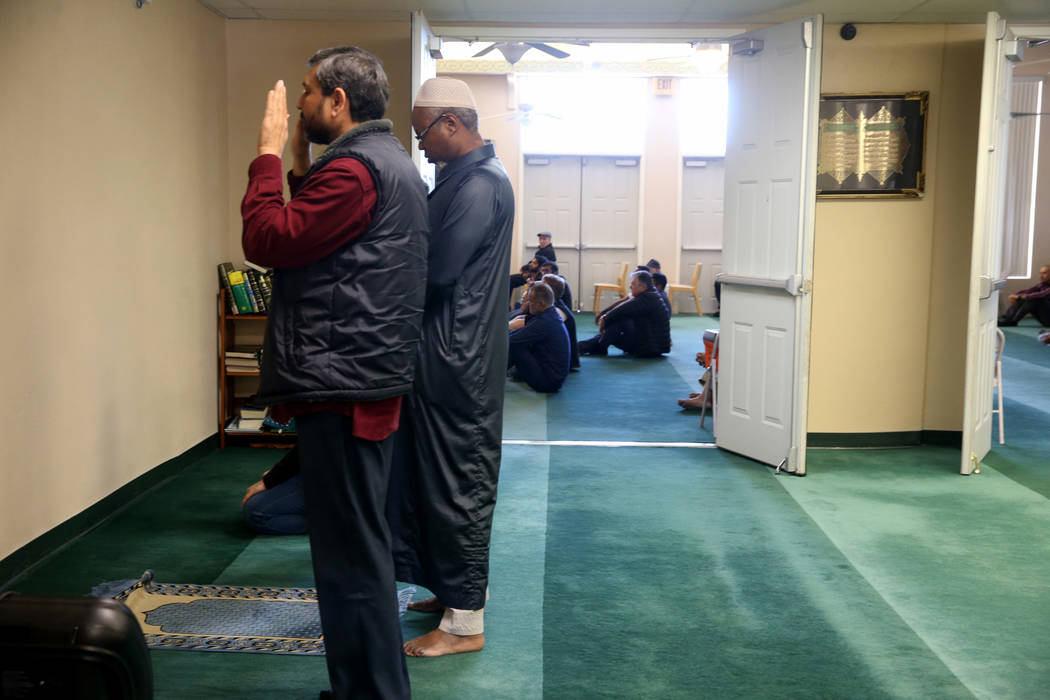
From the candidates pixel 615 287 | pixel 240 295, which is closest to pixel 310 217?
pixel 240 295

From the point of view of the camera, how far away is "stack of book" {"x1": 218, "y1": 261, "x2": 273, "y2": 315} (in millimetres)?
6016

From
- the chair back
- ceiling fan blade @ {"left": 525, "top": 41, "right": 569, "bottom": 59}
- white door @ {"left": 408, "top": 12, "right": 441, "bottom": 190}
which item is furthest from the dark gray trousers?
the chair back

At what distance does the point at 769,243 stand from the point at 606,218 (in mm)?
10262

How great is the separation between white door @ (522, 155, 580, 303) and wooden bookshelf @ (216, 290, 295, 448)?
9.80m

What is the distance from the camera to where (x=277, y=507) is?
14.4ft

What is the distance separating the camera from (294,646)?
322 cm

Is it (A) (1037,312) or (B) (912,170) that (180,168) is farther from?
(A) (1037,312)

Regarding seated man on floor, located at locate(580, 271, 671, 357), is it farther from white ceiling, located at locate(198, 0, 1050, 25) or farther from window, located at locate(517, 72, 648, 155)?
window, located at locate(517, 72, 648, 155)

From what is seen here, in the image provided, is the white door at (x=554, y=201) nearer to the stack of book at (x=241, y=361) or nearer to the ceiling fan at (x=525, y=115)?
the ceiling fan at (x=525, y=115)

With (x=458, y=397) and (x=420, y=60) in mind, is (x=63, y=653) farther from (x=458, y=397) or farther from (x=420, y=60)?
(x=420, y=60)

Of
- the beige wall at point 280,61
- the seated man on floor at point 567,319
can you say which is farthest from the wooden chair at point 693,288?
the beige wall at point 280,61

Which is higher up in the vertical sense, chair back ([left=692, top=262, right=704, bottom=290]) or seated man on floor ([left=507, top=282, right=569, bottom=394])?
chair back ([left=692, top=262, right=704, bottom=290])

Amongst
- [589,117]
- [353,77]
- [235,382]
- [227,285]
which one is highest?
[589,117]

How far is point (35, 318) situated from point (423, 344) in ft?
6.00
